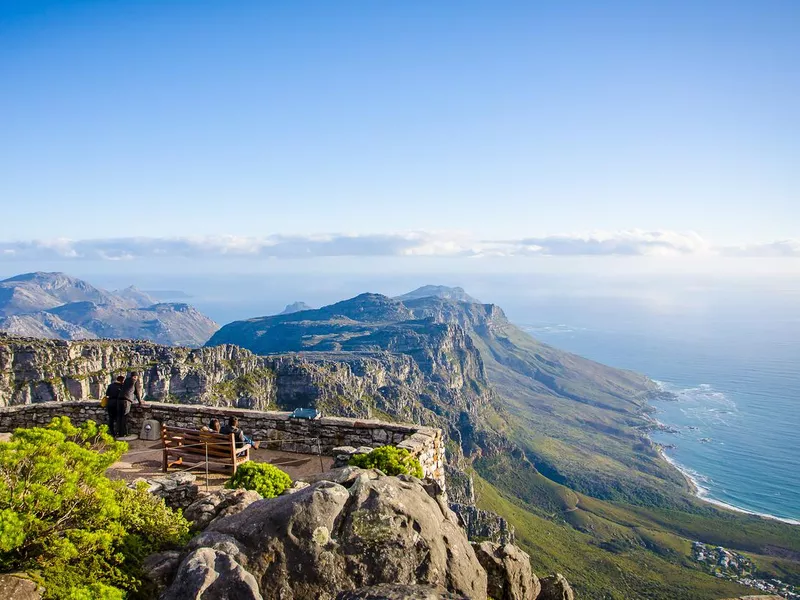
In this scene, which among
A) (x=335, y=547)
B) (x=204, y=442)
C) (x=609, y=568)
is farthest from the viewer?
(x=609, y=568)

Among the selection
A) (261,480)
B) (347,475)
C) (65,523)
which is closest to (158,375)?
(261,480)

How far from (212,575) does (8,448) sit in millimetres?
4064

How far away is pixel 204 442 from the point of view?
16.2 metres

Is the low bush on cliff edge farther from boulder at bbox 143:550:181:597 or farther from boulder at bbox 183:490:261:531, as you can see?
boulder at bbox 183:490:261:531

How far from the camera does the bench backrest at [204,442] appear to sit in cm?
1598

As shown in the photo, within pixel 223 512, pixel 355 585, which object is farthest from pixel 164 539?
pixel 355 585

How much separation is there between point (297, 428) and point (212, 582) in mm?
11322

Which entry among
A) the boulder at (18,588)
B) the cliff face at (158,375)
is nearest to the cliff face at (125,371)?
the cliff face at (158,375)

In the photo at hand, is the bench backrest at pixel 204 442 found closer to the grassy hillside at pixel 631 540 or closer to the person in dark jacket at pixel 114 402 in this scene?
the person in dark jacket at pixel 114 402

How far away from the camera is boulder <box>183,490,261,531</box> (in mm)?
11086

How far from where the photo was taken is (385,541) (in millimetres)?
9109

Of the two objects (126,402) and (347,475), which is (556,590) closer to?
(347,475)

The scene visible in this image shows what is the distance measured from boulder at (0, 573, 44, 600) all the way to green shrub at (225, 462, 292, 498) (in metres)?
5.52

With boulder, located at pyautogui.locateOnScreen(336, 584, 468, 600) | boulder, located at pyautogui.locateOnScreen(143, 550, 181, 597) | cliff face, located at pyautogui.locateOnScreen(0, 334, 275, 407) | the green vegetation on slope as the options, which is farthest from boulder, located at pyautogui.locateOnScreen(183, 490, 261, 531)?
cliff face, located at pyautogui.locateOnScreen(0, 334, 275, 407)
